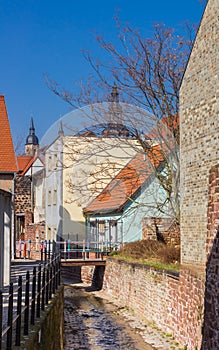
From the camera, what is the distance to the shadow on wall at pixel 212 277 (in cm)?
1059

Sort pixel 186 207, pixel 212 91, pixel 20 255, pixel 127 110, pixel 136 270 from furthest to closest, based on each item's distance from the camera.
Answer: pixel 20 255, pixel 127 110, pixel 136 270, pixel 186 207, pixel 212 91

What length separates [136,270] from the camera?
1872 centimetres

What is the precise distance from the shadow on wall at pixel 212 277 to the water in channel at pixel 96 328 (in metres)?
3.02

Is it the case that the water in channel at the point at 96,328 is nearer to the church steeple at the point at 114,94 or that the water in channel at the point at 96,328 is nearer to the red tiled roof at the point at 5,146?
the red tiled roof at the point at 5,146

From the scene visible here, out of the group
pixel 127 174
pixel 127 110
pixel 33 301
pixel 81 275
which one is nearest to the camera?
pixel 33 301

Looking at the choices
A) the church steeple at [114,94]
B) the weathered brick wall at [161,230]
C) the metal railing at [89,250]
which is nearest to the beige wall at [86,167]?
the church steeple at [114,94]

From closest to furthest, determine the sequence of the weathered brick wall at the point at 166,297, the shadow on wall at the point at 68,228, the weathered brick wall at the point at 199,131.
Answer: the weathered brick wall at the point at 166,297, the weathered brick wall at the point at 199,131, the shadow on wall at the point at 68,228

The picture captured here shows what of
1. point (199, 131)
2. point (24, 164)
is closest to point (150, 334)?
point (199, 131)

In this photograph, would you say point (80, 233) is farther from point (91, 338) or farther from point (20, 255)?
point (91, 338)

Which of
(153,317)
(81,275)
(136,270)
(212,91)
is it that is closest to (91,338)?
(153,317)

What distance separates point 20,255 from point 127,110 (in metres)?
12.9

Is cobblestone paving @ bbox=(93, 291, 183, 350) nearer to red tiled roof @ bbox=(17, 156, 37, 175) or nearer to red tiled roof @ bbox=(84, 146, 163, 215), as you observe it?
red tiled roof @ bbox=(84, 146, 163, 215)

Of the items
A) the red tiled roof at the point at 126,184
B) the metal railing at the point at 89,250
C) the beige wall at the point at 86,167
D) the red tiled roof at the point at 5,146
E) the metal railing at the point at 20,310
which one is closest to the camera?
the metal railing at the point at 20,310

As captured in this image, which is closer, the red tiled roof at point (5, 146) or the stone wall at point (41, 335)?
the stone wall at point (41, 335)
